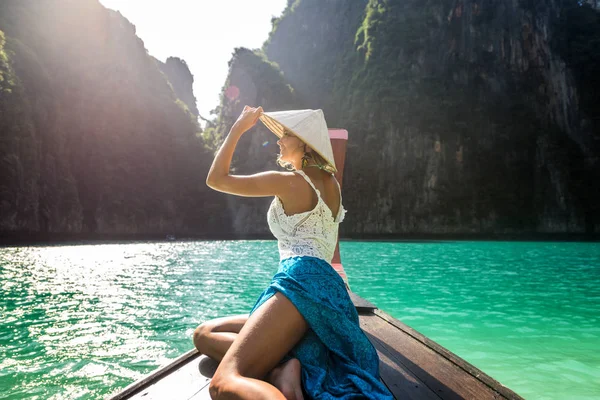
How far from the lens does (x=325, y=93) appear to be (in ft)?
205

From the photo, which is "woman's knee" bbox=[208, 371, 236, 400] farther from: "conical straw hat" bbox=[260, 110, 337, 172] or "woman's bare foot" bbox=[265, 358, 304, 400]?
"conical straw hat" bbox=[260, 110, 337, 172]

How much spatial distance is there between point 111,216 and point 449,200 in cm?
4197

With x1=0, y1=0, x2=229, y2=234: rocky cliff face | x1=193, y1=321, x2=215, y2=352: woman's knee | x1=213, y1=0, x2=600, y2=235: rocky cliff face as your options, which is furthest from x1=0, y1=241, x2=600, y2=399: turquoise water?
x1=213, y1=0, x2=600, y2=235: rocky cliff face

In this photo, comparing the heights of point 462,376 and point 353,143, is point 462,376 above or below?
below

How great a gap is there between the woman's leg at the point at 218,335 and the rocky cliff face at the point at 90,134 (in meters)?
37.1

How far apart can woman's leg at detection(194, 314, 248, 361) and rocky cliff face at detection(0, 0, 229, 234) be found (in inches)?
1462

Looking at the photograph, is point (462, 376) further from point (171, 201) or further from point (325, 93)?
point (325, 93)

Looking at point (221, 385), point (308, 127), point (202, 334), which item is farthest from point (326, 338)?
point (308, 127)

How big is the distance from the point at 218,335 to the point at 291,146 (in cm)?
107

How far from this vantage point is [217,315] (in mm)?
6070

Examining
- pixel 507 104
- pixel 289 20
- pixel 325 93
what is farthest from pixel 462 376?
pixel 289 20

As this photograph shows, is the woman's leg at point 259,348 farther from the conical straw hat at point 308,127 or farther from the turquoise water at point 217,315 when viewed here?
the turquoise water at point 217,315

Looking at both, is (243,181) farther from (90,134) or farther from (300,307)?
(90,134)

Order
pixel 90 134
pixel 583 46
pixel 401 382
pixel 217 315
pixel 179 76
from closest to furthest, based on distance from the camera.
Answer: pixel 401 382
pixel 217 315
pixel 90 134
pixel 583 46
pixel 179 76
